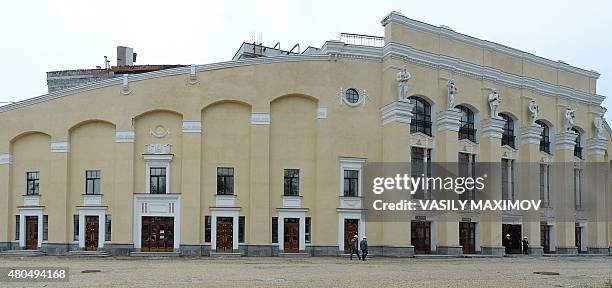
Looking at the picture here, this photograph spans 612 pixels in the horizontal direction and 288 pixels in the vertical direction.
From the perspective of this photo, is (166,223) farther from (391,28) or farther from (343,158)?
(391,28)

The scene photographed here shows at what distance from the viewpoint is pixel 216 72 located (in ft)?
142

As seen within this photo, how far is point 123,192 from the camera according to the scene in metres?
42.9

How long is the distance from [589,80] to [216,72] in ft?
108

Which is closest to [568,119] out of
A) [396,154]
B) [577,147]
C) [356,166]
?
[577,147]

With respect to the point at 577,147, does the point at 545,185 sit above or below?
below

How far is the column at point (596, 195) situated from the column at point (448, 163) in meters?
15.6

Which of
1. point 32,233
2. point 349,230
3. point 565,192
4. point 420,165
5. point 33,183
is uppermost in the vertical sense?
point 420,165

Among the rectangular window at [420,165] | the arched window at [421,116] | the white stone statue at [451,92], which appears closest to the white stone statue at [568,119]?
the white stone statue at [451,92]

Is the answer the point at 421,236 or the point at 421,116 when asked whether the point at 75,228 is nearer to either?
the point at 421,236

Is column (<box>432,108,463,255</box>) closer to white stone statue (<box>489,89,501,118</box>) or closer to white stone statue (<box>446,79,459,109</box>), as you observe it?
white stone statue (<box>446,79,459,109</box>)

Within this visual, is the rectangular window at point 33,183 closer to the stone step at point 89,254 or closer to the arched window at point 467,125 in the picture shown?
the stone step at point 89,254

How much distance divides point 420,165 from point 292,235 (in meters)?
9.80

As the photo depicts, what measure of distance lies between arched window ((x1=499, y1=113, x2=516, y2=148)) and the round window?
13557 mm

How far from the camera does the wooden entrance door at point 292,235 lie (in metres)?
43.2
